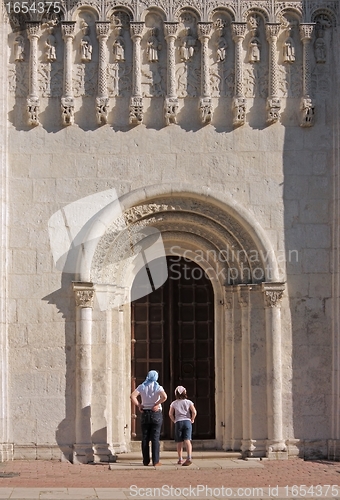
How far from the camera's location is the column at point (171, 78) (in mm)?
14711

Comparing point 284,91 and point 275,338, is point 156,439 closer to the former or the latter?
point 275,338

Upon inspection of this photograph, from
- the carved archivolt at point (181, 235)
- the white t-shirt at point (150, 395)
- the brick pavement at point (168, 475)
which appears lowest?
the brick pavement at point (168, 475)

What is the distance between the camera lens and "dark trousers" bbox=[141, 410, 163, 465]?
44.0 feet

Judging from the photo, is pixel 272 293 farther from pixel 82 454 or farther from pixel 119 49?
pixel 119 49

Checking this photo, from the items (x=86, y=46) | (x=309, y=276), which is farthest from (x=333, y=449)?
(x=86, y=46)

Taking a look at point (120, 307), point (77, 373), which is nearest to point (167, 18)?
point (120, 307)

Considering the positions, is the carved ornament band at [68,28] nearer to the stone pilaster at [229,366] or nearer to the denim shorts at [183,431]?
the stone pilaster at [229,366]

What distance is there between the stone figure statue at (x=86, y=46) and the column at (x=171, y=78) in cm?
118

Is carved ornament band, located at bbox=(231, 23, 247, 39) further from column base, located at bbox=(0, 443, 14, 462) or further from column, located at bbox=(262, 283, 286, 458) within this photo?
column base, located at bbox=(0, 443, 14, 462)

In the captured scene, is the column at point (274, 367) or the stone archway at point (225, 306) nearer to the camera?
the column at point (274, 367)

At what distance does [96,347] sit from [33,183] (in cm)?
265

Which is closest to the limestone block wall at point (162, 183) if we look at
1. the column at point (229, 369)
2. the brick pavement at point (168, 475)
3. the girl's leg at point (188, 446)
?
the column at point (229, 369)

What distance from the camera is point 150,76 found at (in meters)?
14.9

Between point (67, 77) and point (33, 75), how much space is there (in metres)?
0.51
